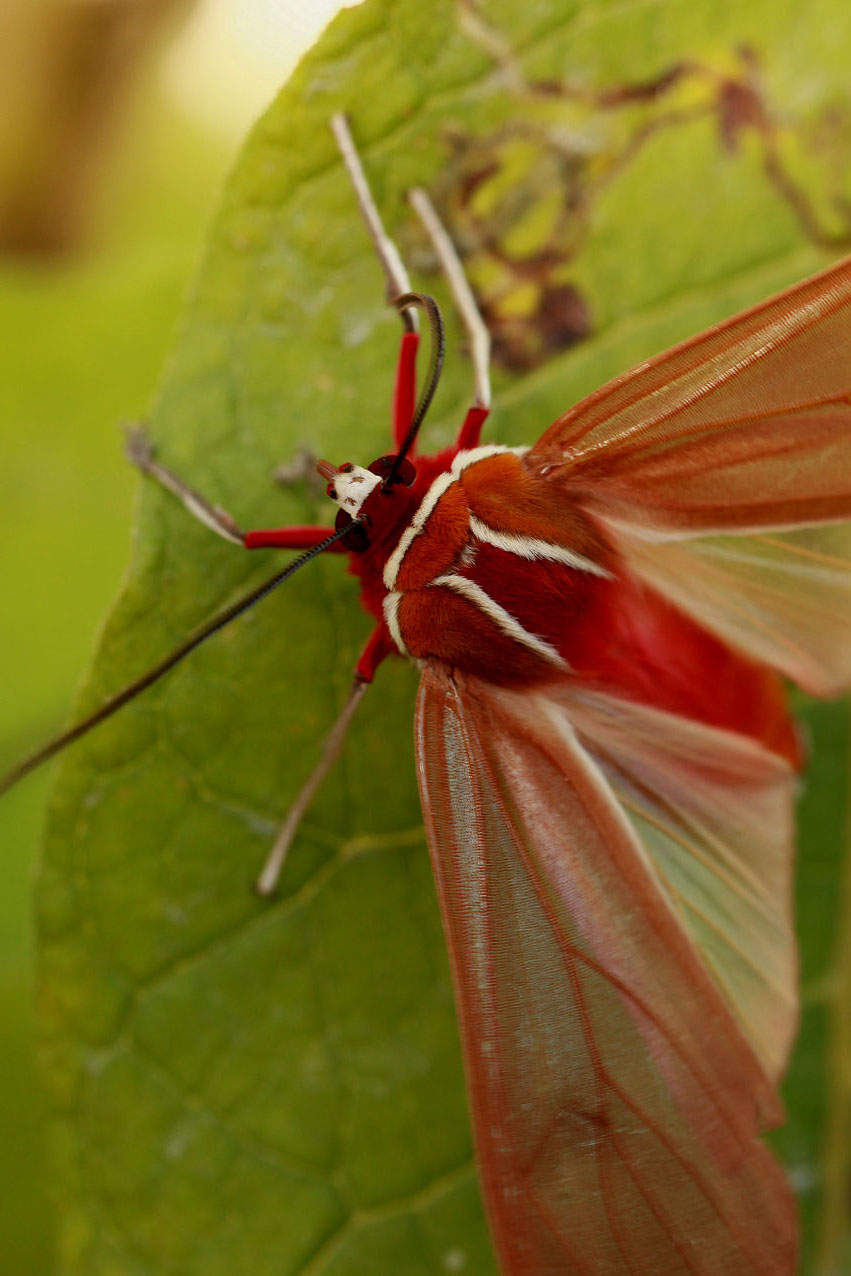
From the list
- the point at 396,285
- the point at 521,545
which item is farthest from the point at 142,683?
the point at 396,285

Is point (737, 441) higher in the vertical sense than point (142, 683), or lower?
lower

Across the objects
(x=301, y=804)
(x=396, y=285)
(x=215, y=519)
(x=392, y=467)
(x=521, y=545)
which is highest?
(x=396, y=285)

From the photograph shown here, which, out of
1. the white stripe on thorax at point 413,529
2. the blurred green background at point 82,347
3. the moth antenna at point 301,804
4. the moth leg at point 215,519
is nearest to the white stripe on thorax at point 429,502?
the white stripe on thorax at point 413,529

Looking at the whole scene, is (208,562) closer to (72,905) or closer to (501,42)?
(72,905)

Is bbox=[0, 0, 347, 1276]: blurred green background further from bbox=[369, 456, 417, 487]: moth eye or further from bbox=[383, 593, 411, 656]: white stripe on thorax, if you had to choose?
bbox=[383, 593, 411, 656]: white stripe on thorax

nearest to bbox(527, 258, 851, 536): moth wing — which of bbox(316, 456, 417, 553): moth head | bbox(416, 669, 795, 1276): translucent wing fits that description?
bbox(316, 456, 417, 553): moth head

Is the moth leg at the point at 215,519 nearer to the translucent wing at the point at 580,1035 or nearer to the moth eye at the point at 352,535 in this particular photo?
the moth eye at the point at 352,535

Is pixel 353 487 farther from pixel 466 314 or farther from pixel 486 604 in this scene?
pixel 466 314

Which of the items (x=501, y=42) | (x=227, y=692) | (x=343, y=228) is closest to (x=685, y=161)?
(x=501, y=42)
